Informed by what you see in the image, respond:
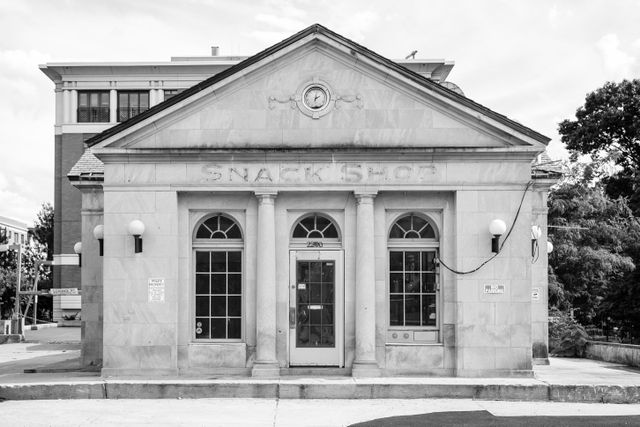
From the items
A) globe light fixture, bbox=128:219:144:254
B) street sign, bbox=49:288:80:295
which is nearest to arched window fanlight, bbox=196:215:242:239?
globe light fixture, bbox=128:219:144:254

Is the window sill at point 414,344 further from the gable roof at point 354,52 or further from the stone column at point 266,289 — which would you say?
the gable roof at point 354,52

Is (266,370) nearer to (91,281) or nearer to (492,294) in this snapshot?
(492,294)

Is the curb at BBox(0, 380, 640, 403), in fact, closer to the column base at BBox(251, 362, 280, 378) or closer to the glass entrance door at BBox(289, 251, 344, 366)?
the column base at BBox(251, 362, 280, 378)

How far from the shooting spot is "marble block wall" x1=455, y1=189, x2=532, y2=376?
17125 millimetres

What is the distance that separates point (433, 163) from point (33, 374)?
372 inches

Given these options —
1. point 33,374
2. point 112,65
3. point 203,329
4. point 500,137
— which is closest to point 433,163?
point 500,137

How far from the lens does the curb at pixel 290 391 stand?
618 inches

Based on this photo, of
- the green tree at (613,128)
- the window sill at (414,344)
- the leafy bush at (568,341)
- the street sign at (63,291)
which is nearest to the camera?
the window sill at (414,344)

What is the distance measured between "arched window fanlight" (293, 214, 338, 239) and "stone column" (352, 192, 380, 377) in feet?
2.18

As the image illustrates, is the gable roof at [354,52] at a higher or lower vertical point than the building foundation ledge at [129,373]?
higher

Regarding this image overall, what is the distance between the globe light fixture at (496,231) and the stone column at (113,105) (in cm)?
5113

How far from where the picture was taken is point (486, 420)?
13.0m

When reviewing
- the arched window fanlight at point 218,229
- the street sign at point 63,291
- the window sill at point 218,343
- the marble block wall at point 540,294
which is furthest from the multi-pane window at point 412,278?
the street sign at point 63,291

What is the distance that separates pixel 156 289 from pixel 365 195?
4.48 meters
